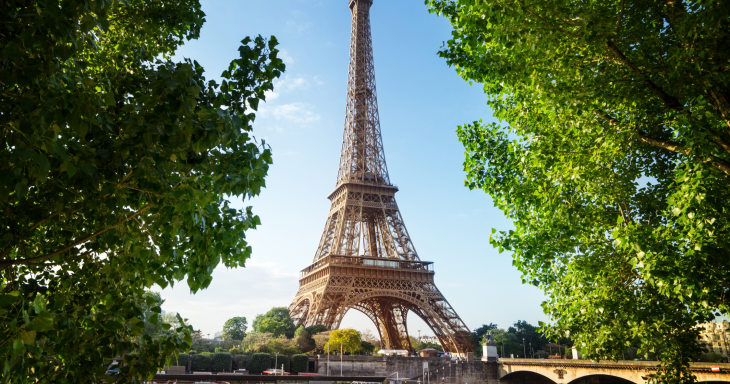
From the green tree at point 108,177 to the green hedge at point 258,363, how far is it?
109ft

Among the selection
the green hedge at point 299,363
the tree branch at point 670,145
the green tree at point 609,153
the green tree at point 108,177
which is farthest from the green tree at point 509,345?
the green tree at point 108,177

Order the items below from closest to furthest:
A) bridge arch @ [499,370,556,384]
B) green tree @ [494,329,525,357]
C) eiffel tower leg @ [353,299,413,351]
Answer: bridge arch @ [499,370,556,384]
eiffel tower leg @ [353,299,413,351]
green tree @ [494,329,525,357]

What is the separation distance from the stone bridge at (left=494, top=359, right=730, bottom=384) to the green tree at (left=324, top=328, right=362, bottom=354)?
40.8ft

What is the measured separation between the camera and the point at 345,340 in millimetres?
38219

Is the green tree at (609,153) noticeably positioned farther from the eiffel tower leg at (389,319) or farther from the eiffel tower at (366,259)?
the eiffel tower leg at (389,319)

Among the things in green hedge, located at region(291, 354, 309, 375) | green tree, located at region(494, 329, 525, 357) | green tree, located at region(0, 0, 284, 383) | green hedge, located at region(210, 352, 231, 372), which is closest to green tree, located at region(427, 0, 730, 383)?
green tree, located at region(0, 0, 284, 383)

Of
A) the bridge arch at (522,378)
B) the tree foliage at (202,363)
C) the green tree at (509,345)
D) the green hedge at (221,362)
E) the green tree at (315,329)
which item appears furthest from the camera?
the green tree at (509,345)

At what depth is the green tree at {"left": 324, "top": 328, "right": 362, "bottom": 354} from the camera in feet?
122

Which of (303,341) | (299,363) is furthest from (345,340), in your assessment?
(299,363)

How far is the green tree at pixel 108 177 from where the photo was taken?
8.20 feet

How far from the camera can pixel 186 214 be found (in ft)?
10.7

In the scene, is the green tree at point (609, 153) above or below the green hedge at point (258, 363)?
above

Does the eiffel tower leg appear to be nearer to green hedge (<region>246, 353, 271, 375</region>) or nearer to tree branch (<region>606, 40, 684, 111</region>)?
green hedge (<region>246, 353, 271, 375</region>)

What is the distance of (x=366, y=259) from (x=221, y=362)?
1614 centimetres
